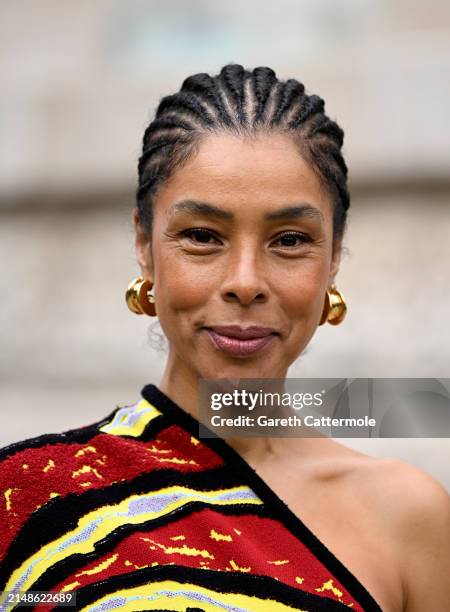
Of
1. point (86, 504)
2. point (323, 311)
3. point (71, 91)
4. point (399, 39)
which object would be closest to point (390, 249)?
point (399, 39)

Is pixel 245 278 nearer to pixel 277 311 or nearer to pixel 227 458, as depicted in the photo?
pixel 277 311

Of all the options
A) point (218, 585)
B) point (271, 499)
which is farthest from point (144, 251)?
point (218, 585)

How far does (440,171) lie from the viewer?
576 centimetres

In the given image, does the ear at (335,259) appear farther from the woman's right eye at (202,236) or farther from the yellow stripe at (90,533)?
the yellow stripe at (90,533)

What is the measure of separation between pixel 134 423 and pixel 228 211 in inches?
20.8

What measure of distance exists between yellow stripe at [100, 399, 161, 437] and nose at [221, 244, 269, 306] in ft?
1.20

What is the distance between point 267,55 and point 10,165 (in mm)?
1302

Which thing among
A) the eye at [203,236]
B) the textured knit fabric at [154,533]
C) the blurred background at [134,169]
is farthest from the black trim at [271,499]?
the blurred background at [134,169]

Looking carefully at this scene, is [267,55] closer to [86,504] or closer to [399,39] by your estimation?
[399,39]

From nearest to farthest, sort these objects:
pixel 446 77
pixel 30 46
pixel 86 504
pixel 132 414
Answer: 1. pixel 86 504
2. pixel 132 414
3. pixel 446 77
4. pixel 30 46

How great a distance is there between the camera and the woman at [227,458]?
256 cm

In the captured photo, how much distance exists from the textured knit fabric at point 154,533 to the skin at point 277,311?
0.34 feet

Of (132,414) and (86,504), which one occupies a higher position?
(132,414)

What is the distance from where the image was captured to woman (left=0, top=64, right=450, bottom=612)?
2559 mm
